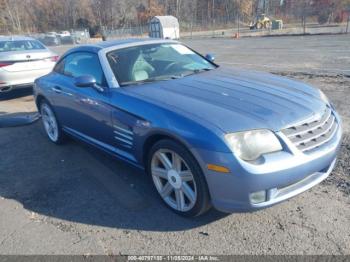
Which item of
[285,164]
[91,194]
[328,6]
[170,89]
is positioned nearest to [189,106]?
[170,89]

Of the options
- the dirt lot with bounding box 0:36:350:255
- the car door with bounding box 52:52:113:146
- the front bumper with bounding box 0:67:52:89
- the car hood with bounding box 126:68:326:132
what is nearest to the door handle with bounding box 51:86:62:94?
the car door with bounding box 52:52:113:146

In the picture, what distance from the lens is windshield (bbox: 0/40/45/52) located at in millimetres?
8680

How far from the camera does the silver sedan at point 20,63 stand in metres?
8.11

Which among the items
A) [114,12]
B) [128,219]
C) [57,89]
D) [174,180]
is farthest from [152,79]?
[114,12]

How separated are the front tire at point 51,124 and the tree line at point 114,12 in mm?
61241

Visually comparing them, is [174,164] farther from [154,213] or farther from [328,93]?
[328,93]

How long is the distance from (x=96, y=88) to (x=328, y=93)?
4.98m

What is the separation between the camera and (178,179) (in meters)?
3.08

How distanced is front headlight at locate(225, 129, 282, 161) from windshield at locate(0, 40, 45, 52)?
307 inches

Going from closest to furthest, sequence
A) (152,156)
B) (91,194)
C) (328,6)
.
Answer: (152,156)
(91,194)
(328,6)

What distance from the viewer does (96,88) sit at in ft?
12.5

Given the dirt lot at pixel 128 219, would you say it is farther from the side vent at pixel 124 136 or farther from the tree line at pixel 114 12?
the tree line at pixel 114 12

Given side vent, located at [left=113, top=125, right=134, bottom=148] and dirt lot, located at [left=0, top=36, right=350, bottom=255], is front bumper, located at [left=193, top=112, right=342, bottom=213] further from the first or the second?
side vent, located at [left=113, top=125, right=134, bottom=148]

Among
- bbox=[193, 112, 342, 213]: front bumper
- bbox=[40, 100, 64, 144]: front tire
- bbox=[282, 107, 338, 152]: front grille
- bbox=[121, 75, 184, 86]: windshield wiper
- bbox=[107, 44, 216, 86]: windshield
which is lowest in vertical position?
bbox=[40, 100, 64, 144]: front tire
